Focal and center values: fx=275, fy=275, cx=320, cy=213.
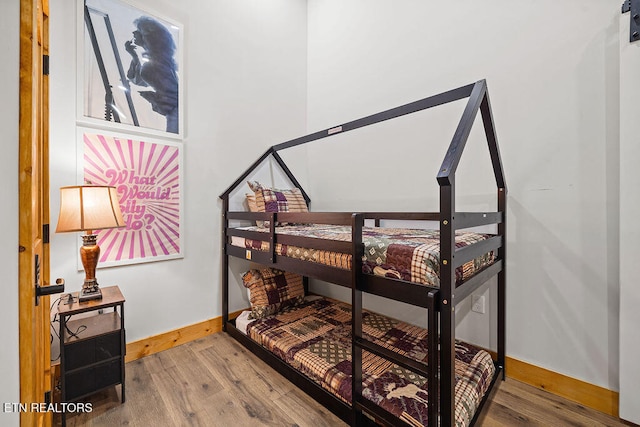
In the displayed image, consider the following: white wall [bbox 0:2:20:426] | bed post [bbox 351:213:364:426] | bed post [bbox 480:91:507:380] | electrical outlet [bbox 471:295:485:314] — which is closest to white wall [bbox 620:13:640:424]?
bed post [bbox 480:91:507:380]

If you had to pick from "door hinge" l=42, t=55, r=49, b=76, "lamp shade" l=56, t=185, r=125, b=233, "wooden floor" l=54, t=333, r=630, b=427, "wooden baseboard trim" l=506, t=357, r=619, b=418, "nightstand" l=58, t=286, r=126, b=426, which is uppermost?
"door hinge" l=42, t=55, r=49, b=76

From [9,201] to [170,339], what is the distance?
1.79 metres

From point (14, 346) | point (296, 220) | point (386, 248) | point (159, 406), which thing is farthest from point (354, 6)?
point (159, 406)

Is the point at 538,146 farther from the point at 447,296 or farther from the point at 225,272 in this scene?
the point at 225,272

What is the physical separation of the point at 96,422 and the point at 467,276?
183 cm

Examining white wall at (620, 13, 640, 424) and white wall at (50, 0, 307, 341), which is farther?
white wall at (50, 0, 307, 341)

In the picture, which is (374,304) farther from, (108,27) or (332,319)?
(108,27)

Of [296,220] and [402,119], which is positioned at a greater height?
[402,119]

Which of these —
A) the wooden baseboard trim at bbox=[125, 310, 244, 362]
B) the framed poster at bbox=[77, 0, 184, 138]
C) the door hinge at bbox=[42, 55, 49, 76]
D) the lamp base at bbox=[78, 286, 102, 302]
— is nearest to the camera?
the door hinge at bbox=[42, 55, 49, 76]

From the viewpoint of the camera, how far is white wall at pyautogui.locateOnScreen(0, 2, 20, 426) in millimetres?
527

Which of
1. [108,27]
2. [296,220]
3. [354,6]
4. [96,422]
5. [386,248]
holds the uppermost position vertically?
[354,6]

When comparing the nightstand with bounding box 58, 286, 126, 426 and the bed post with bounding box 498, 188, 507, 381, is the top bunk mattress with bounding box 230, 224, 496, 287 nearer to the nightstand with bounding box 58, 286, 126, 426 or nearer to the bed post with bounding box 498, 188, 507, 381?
the bed post with bounding box 498, 188, 507, 381

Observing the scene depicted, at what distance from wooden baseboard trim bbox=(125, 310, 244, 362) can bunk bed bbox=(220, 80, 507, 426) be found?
22 centimetres

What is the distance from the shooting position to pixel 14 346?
1.87ft
